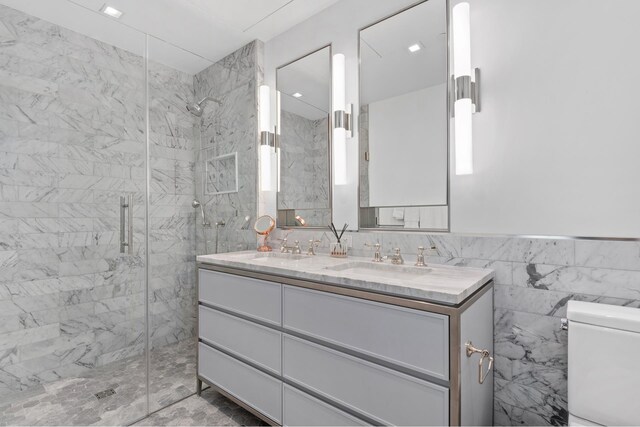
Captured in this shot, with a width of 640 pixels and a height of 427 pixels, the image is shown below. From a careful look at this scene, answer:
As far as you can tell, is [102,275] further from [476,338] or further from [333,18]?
[333,18]

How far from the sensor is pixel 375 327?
3.56 feet

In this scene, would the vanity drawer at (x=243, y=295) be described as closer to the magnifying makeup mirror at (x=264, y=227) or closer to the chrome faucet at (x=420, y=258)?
the magnifying makeup mirror at (x=264, y=227)

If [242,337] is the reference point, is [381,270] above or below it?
above

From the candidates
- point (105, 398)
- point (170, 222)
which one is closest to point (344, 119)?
point (170, 222)

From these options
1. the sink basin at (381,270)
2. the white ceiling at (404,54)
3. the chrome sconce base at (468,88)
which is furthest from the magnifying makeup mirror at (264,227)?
the chrome sconce base at (468,88)

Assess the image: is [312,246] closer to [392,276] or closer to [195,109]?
[392,276]

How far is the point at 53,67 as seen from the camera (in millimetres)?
1619

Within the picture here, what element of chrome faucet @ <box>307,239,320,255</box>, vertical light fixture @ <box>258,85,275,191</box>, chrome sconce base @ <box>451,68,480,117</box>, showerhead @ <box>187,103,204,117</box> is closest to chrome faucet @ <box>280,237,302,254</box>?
chrome faucet @ <box>307,239,320,255</box>

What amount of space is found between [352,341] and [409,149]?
1036 mm

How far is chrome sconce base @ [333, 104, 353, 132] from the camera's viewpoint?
71.4 inches

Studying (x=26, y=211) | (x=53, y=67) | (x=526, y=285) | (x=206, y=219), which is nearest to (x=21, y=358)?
(x=26, y=211)

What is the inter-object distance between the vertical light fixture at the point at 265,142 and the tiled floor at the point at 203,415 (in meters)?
1.42

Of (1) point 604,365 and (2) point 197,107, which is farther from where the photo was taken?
(2) point 197,107

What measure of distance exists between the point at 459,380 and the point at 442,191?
871 millimetres
